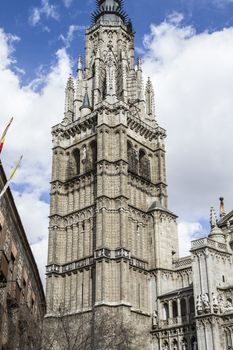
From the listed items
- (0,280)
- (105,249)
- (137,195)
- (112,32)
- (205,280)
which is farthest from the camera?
(112,32)

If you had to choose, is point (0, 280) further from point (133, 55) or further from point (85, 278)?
point (133, 55)

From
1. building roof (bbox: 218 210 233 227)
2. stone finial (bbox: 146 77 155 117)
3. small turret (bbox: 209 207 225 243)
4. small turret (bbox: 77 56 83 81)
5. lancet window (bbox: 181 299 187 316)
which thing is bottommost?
lancet window (bbox: 181 299 187 316)

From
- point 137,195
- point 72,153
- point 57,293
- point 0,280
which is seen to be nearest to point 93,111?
point 72,153

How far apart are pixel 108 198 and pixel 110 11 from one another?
36903 millimetres

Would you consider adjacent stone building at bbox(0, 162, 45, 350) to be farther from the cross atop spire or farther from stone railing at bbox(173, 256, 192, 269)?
the cross atop spire

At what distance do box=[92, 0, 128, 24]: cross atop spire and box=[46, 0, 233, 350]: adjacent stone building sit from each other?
7317 mm

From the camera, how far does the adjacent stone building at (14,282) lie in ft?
90.4

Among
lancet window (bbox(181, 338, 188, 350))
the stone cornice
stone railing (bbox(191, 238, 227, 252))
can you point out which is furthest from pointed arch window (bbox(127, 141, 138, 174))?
lancet window (bbox(181, 338, 188, 350))

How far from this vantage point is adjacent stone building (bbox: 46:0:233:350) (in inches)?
2045

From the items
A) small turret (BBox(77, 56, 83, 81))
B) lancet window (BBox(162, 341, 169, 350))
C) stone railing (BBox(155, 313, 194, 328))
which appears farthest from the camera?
small turret (BBox(77, 56, 83, 81))

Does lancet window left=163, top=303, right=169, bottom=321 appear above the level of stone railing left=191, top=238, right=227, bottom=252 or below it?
below

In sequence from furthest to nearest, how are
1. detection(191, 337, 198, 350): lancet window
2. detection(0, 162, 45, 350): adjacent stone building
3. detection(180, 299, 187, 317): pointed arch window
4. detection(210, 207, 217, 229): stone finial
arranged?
detection(210, 207, 217, 229): stone finial → detection(180, 299, 187, 317): pointed arch window → detection(191, 337, 198, 350): lancet window → detection(0, 162, 45, 350): adjacent stone building

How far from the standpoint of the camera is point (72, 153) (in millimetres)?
69688

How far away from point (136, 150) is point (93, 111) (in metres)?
7.61
